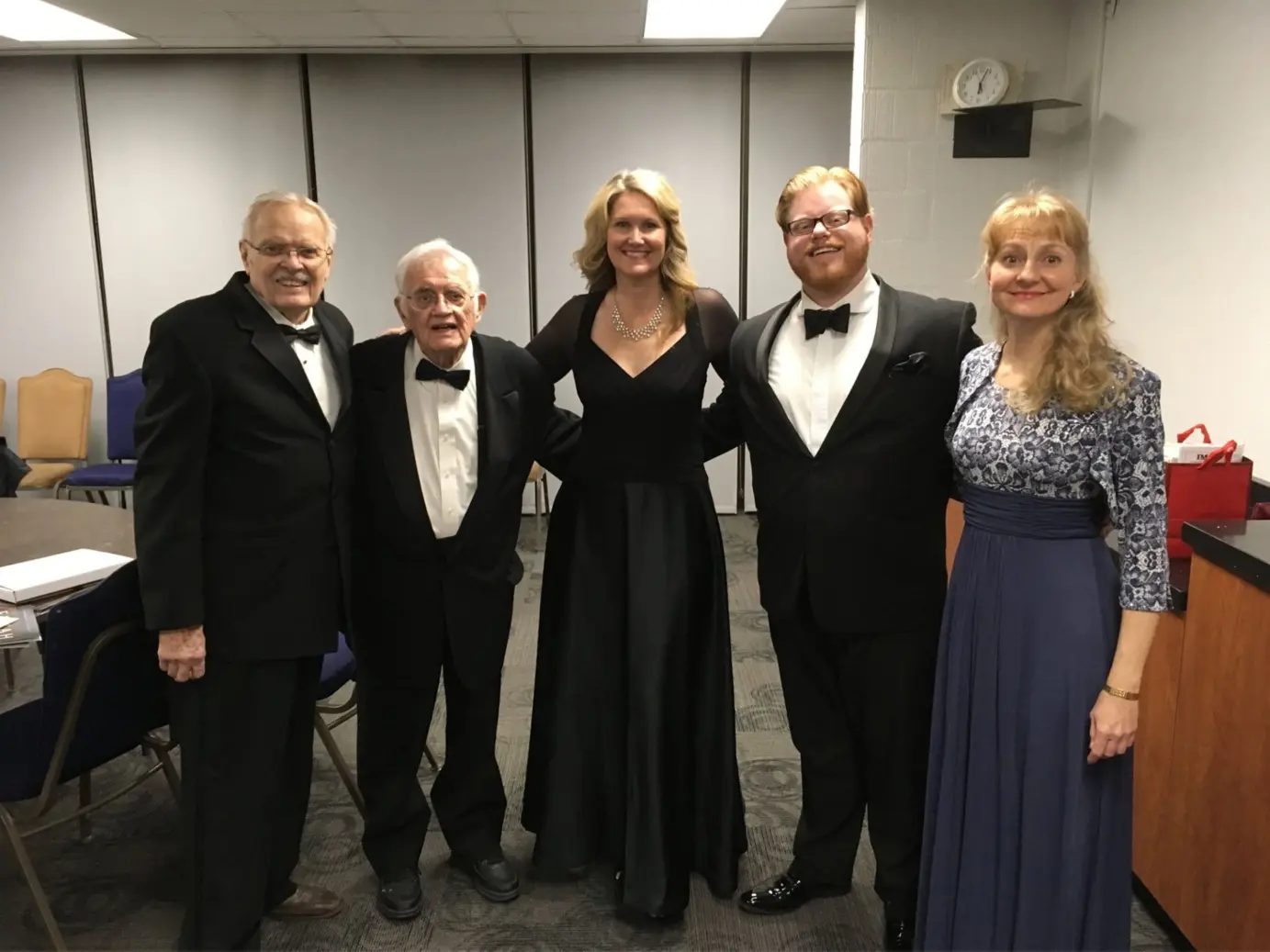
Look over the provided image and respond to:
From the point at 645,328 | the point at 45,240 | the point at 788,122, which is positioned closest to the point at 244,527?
the point at 645,328

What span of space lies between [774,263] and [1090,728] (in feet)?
15.0

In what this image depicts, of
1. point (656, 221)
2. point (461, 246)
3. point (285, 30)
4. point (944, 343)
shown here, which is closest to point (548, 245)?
point (461, 246)

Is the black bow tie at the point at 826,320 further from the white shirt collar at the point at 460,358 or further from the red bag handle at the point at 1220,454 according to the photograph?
the red bag handle at the point at 1220,454

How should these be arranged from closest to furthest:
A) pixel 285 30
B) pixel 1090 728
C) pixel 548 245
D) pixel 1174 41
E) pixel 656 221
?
pixel 1090 728 → pixel 656 221 → pixel 1174 41 → pixel 285 30 → pixel 548 245

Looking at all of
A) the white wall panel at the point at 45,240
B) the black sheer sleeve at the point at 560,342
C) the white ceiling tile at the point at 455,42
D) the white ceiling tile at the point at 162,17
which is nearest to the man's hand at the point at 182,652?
the black sheer sleeve at the point at 560,342

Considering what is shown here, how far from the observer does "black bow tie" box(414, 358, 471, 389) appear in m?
2.10

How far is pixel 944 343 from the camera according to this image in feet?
6.31

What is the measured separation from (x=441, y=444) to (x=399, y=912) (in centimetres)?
112

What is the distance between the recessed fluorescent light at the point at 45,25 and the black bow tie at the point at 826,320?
434 centimetres

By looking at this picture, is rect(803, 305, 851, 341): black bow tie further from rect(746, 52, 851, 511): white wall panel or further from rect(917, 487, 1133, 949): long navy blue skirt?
rect(746, 52, 851, 511): white wall panel

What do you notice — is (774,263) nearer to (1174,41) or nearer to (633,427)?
(1174,41)

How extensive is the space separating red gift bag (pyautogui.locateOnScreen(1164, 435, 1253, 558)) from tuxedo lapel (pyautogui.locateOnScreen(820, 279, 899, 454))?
2.92ft

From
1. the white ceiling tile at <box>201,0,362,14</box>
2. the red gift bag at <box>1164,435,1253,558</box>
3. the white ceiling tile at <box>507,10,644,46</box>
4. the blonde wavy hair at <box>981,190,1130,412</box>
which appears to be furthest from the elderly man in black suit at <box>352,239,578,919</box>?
the white ceiling tile at <box>507,10,644,46</box>

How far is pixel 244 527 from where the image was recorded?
193 cm
